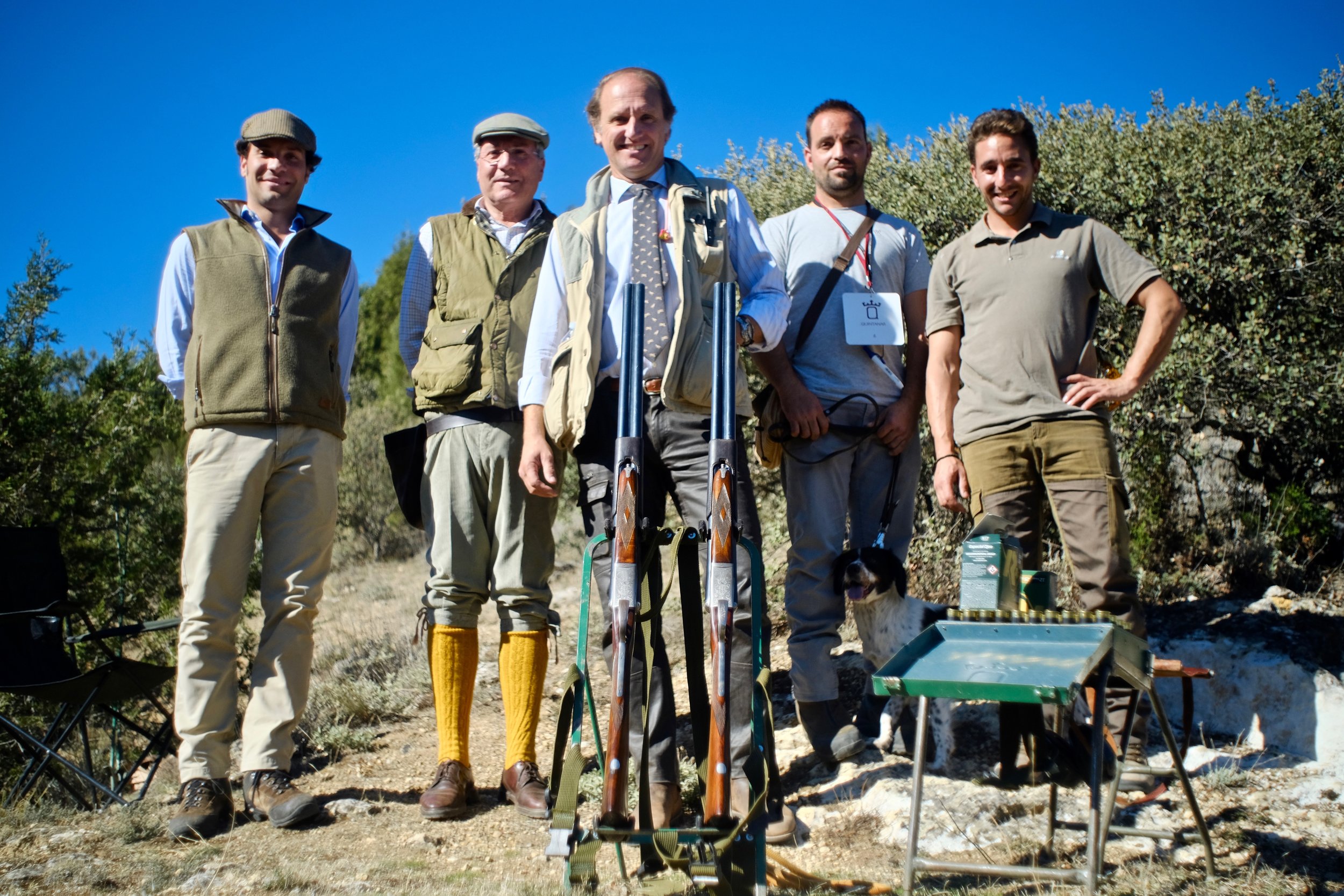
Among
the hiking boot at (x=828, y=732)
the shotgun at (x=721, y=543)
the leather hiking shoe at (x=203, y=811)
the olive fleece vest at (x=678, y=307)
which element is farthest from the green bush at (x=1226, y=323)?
the leather hiking shoe at (x=203, y=811)

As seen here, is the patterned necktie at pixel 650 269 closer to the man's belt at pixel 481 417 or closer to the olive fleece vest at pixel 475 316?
the olive fleece vest at pixel 475 316

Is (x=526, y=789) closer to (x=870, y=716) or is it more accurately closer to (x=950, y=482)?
(x=870, y=716)

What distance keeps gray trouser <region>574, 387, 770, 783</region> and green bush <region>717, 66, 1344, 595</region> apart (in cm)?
362

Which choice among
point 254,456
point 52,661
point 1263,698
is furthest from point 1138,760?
point 52,661

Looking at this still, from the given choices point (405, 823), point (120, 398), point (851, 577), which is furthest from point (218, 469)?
point (120, 398)

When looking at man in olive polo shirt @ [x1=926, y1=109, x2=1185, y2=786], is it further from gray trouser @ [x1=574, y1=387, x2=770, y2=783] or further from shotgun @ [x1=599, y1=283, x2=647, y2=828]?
shotgun @ [x1=599, y1=283, x2=647, y2=828]

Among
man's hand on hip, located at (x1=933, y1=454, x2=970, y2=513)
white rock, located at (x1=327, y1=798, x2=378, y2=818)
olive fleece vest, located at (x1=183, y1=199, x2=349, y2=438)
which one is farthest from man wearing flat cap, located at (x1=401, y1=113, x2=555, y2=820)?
man's hand on hip, located at (x1=933, y1=454, x2=970, y2=513)

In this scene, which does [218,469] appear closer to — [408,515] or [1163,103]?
[408,515]

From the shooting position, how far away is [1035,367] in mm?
3746

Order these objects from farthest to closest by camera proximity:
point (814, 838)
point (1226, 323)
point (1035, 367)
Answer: point (1226, 323) < point (1035, 367) < point (814, 838)

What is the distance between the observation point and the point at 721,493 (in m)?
2.73

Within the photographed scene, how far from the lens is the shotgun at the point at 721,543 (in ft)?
8.53

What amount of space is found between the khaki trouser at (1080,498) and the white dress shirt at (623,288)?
1026 mm

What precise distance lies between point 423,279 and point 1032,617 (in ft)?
8.77
